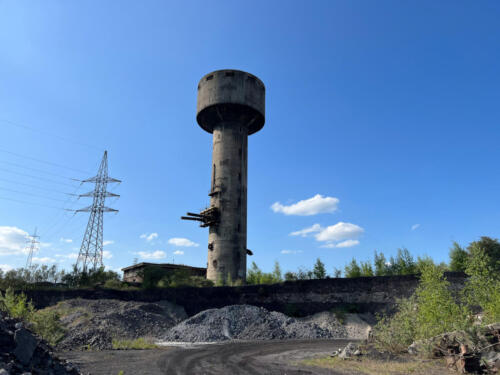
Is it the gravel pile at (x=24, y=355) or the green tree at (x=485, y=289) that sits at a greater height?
the green tree at (x=485, y=289)

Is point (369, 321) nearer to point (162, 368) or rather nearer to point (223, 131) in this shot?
point (162, 368)

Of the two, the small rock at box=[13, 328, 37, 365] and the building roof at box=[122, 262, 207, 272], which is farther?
the building roof at box=[122, 262, 207, 272]

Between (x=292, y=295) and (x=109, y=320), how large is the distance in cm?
1456

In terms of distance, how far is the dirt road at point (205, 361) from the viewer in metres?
11.2

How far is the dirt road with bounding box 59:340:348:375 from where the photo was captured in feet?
36.8

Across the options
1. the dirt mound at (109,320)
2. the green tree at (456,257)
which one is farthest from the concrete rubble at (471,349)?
the green tree at (456,257)

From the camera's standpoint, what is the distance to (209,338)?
21.4 m

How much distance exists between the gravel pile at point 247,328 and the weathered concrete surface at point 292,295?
267cm

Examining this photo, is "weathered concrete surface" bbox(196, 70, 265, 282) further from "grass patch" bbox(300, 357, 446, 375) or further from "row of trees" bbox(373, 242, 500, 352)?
"grass patch" bbox(300, 357, 446, 375)

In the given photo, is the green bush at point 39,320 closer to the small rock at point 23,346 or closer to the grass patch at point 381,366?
the small rock at point 23,346

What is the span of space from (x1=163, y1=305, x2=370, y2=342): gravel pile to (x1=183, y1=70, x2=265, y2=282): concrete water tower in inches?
348

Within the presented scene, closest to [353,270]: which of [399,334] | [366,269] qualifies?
[366,269]

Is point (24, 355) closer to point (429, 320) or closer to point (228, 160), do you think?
point (429, 320)

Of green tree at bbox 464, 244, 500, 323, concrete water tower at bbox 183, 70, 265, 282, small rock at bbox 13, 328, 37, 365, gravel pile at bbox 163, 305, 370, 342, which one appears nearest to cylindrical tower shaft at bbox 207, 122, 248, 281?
concrete water tower at bbox 183, 70, 265, 282
